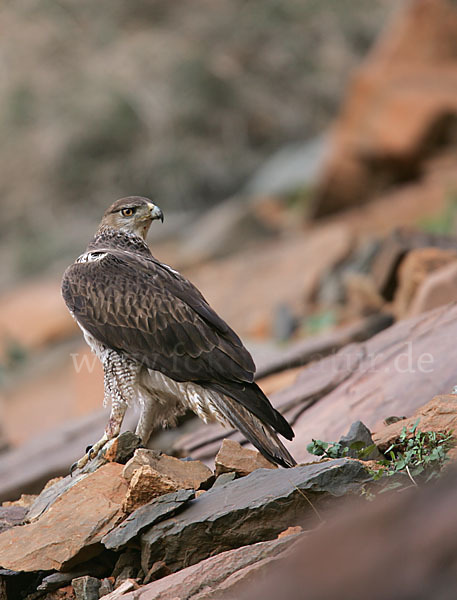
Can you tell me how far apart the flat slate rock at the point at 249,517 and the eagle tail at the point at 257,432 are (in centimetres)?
72

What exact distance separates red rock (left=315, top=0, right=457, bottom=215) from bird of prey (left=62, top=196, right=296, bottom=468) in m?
14.0

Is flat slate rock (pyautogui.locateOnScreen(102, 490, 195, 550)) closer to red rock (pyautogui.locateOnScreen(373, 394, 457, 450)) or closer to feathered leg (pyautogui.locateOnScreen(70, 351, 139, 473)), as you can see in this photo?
red rock (pyautogui.locateOnScreen(373, 394, 457, 450))

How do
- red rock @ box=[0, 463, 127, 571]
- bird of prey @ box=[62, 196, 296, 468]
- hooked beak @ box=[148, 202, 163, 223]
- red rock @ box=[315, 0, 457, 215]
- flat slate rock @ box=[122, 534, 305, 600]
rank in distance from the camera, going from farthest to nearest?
red rock @ box=[315, 0, 457, 215] < hooked beak @ box=[148, 202, 163, 223] < bird of prey @ box=[62, 196, 296, 468] < red rock @ box=[0, 463, 127, 571] < flat slate rock @ box=[122, 534, 305, 600]

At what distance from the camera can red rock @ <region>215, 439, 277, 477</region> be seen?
4949 millimetres

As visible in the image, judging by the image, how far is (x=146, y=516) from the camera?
4375 mm

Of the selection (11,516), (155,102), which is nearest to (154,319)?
(11,516)

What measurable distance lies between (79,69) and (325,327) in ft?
67.6

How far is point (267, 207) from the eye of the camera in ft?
76.3

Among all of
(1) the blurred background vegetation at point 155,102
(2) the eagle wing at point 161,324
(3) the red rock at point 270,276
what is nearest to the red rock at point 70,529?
(2) the eagle wing at point 161,324

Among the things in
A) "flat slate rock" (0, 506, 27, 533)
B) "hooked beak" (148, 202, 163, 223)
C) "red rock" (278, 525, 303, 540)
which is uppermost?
"hooked beak" (148, 202, 163, 223)

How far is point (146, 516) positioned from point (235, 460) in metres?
0.76

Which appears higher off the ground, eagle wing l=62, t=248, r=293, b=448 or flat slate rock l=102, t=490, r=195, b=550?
eagle wing l=62, t=248, r=293, b=448

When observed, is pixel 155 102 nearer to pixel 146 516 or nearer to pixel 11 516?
pixel 11 516

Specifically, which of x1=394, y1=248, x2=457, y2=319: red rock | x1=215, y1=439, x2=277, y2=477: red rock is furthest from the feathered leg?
x1=394, y1=248, x2=457, y2=319: red rock
